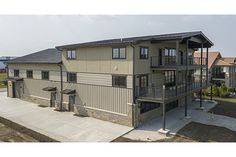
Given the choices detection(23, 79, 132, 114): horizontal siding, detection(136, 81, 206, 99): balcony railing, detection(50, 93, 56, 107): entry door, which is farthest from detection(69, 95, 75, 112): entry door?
detection(136, 81, 206, 99): balcony railing

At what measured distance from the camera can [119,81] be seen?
1603cm

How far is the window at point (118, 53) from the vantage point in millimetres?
15560

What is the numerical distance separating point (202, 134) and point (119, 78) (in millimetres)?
6948

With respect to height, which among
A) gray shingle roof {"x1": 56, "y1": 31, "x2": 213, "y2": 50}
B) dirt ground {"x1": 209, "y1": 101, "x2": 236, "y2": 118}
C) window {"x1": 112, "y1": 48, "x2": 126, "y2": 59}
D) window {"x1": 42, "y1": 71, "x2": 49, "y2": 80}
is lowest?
dirt ground {"x1": 209, "y1": 101, "x2": 236, "y2": 118}

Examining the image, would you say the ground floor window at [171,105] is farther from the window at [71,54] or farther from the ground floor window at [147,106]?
the window at [71,54]

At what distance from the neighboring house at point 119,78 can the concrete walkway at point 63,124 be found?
108 cm

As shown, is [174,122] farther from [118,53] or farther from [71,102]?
[71,102]

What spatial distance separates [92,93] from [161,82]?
6.18 meters

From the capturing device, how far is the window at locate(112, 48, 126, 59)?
15560 mm

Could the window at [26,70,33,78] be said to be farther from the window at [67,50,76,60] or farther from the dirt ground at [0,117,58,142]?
the dirt ground at [0,117,58,142]

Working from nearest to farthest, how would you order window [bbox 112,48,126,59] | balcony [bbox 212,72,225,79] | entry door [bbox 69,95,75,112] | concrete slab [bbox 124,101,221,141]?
concrete slab [bbox 124,101,221,141], window [bbox 112,48,126,59], entry door [bbox 69,95,75,112], balcony [bbox 212,72,225,79]

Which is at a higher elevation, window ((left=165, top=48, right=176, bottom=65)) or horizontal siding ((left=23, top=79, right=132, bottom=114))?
window ((left=165, top=48, right=176, bottom=65))

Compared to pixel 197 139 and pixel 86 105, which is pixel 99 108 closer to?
pixel 86 105

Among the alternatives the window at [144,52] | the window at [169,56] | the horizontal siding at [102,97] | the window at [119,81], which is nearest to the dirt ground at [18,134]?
the horizontal siding at [102,97]
